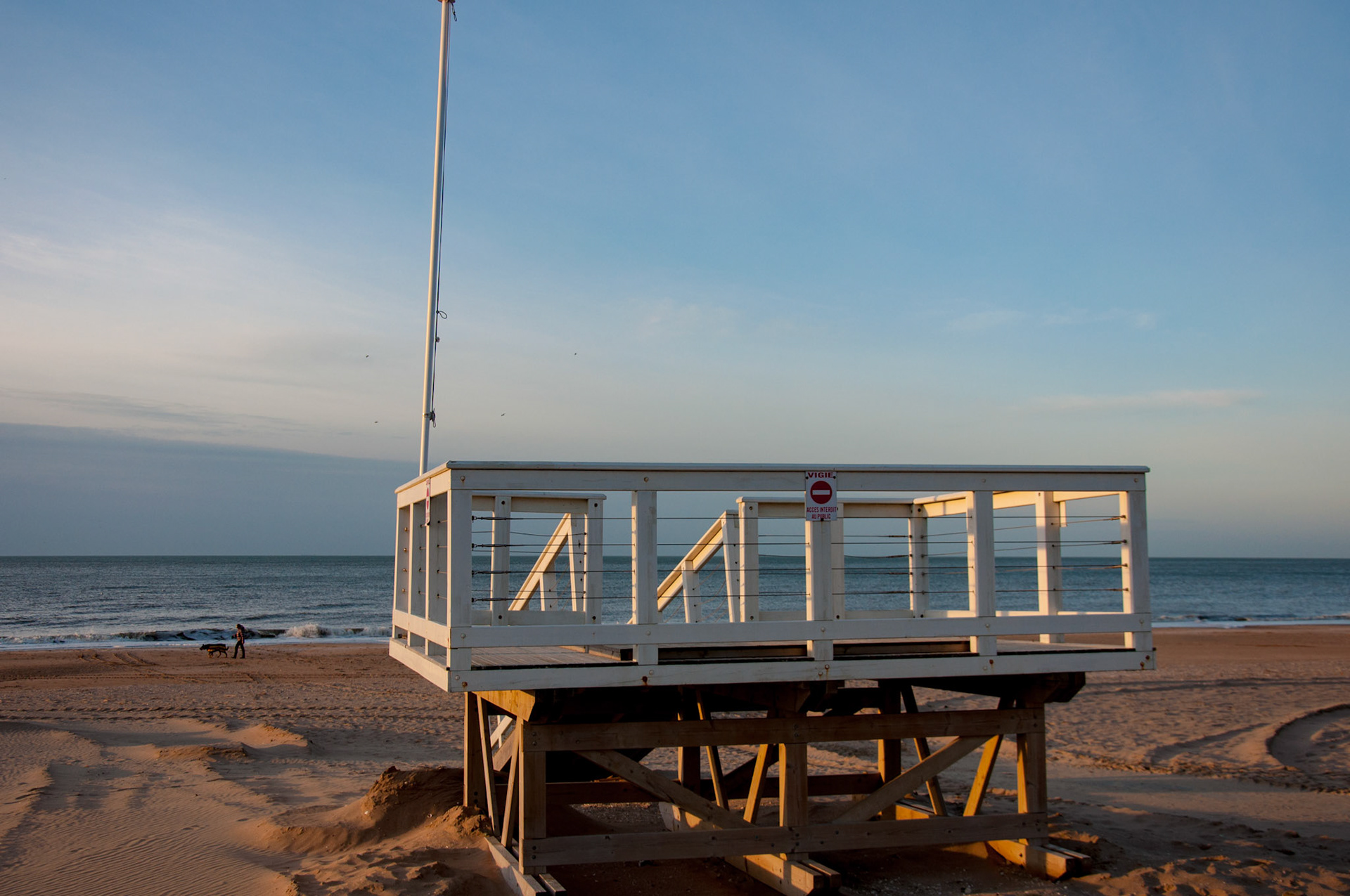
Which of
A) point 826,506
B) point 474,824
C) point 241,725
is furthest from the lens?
point 241,725

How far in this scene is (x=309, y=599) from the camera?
55.8m

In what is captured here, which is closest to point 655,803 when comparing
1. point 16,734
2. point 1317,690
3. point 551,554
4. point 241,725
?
point 551,554

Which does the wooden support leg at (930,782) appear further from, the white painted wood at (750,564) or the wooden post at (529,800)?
the wooden post at (529,800)

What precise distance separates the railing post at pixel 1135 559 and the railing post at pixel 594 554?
3.51m

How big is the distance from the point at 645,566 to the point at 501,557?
1.21m

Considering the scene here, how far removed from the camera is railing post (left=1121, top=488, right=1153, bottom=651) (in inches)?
257

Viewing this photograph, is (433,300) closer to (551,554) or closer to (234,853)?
(551,554)

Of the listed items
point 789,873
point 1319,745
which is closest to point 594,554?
point 789,873

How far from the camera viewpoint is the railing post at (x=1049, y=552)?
6711 millimetres

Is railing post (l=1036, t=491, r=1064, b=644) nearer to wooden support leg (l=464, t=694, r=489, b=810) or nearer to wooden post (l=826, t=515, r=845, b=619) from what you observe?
wooden post (l=826, t=515, r=845, b=619)

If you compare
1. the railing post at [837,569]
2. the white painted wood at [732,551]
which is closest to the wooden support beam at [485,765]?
the white painted wood at [732,551]

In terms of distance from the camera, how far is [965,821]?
679 centimetres

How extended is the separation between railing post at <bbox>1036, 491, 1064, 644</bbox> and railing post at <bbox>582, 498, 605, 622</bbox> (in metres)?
3.07

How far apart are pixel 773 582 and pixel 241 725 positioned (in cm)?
6076
